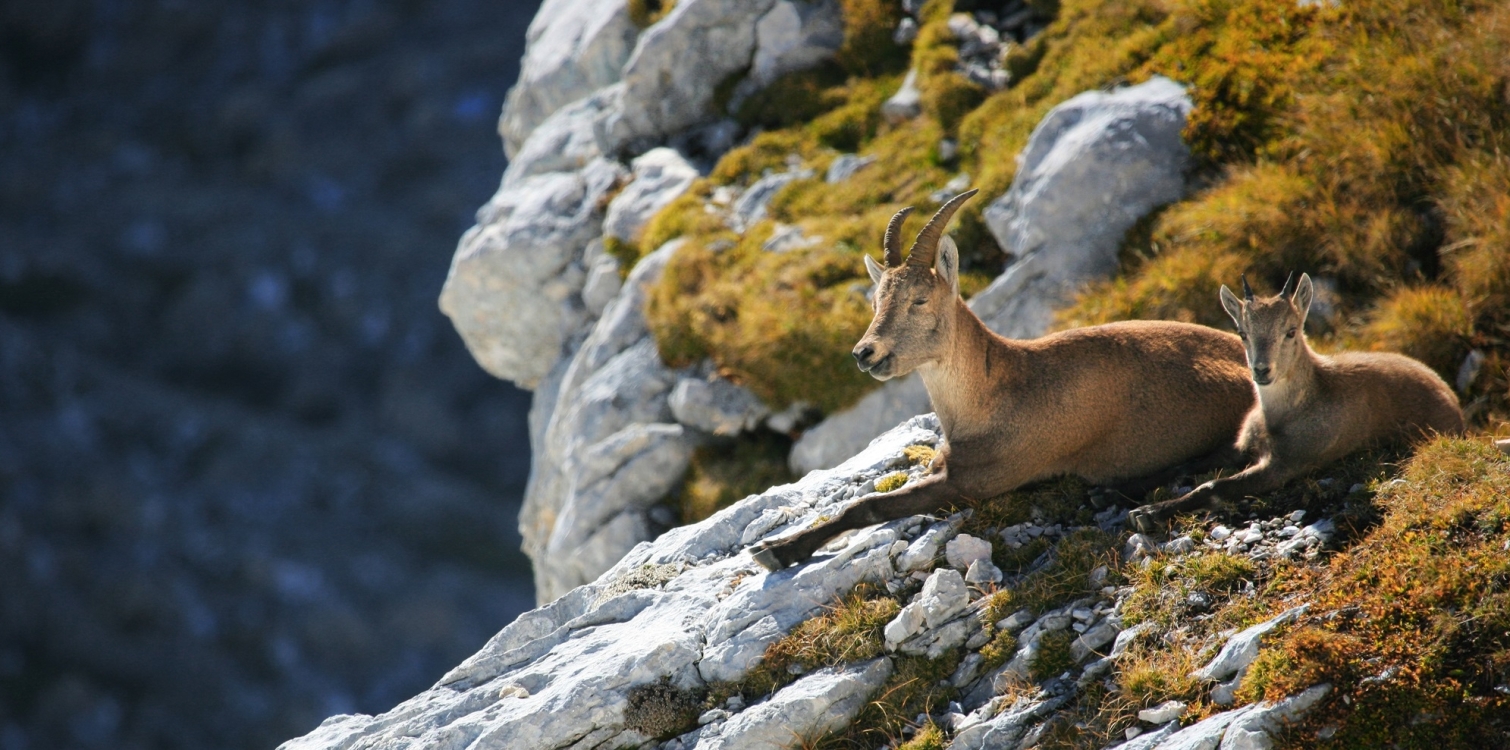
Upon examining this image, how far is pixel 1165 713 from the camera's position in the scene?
20.8ft

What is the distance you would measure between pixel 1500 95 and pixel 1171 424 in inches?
310

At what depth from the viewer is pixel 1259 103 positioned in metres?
14.4

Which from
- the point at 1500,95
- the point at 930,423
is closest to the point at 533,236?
the point at 930,423

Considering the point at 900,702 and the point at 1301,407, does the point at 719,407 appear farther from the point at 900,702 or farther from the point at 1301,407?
the point at 1301,407

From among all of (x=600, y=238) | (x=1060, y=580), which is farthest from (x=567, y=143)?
(x=1060, y=580)

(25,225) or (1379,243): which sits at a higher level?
(25,225)

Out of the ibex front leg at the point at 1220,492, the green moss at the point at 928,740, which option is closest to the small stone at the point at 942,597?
the green moss at the point at 928,740

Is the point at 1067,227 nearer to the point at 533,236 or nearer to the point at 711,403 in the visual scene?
the point at 711,403

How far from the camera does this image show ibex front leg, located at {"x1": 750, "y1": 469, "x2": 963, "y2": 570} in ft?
28.5

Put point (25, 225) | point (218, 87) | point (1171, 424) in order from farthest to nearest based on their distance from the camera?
1. point (218, 87)
2. point (25, 225)
3. point (1171, 424)

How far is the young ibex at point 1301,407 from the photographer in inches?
307

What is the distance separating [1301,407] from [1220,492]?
0.91m

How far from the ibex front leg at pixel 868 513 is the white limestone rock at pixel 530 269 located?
40.1ft

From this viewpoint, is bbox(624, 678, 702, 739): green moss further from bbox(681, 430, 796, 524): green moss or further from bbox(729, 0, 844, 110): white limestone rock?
bbox(729, 0, 844, 110): white limestone rock
